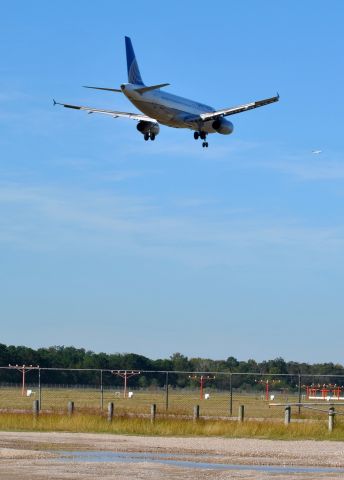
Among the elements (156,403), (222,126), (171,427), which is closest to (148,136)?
(222,126)

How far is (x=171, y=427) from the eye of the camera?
38688 millimetres

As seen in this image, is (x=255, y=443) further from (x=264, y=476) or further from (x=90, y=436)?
(x=264, y=476)

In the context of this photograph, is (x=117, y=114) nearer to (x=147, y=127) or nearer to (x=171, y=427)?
(x=147, y=127)

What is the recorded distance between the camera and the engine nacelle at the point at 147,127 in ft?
213

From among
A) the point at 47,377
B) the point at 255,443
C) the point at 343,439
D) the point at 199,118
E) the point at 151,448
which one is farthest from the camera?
the point at 47,377

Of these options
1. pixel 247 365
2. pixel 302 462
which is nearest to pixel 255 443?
pixel 302 462

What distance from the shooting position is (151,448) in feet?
104

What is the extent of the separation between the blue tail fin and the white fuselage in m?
6.89

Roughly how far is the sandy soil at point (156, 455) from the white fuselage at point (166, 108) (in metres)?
29.3

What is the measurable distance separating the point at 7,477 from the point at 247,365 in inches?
5786

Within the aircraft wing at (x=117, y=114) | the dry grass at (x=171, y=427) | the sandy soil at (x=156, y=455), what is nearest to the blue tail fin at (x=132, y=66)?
the aircraft wing at (x=117, y=114)

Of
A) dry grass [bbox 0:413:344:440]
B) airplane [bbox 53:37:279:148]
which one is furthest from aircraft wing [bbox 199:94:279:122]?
dry grass [bbox 0:413:344:440]

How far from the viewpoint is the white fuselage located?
63.2 metres

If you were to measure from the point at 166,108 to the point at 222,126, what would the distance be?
329 cm
